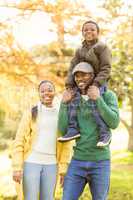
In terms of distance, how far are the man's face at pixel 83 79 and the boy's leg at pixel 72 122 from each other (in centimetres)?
9

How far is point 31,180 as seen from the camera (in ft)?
11.3

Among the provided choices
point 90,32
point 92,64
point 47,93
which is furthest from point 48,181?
point 90,32

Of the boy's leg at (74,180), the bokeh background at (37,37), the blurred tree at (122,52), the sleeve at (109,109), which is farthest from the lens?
the blurred tree at (122,52)

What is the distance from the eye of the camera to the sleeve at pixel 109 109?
319 cm

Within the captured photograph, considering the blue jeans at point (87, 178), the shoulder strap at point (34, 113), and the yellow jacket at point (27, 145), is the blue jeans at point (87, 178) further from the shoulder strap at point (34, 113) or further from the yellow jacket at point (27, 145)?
the shoulder strap at point (34, 113)

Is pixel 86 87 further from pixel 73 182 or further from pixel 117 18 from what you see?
pixel 117 18

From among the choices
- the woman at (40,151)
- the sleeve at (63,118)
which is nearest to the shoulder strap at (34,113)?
the woman at (40,151)

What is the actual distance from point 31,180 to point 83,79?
2.54 ft

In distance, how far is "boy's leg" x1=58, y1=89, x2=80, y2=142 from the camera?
329cm

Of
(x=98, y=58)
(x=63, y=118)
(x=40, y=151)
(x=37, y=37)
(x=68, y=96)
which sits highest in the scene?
(x=37, y=37)

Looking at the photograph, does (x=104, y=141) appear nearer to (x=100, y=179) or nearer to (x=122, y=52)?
(x=100, y=179)

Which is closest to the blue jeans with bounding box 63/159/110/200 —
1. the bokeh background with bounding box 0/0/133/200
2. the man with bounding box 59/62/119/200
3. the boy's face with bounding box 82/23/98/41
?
the man with bounding box 59/62/119/200

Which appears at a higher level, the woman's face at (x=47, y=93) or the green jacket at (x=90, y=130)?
the woman's face at (x=47, y=93)

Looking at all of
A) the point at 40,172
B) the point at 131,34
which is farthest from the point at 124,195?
the point at 40,172
